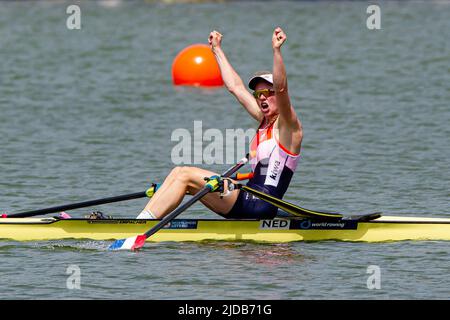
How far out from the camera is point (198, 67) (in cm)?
2809

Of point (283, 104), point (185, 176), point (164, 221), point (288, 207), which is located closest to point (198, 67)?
point (185, 176)

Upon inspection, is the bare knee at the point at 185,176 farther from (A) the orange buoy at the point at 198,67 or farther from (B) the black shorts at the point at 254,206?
(A) the orange buoy at the point at 198,67

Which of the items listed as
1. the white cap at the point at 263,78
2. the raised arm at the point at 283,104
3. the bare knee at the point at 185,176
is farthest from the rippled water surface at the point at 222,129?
the white cap at the point at 263,78

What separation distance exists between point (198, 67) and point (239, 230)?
1440 cm

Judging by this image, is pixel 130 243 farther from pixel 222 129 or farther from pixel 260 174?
pixel 222 129

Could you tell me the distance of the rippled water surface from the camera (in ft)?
41.8

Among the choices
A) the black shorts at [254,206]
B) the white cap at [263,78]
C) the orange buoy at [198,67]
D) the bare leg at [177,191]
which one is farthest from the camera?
the orange buoy at [198,67]

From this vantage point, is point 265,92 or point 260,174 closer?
point 265,92

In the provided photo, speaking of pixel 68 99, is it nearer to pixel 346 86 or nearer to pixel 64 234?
pixel 346 86

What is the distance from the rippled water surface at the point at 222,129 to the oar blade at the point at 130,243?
107 mm

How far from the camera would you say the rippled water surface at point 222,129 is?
41.8ft

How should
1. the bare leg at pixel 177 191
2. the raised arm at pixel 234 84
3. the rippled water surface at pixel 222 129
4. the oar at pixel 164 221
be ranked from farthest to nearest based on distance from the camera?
the raised arm at pixel 234 84
the bare leg at pixel 177 191
the oar at pixel 164 221
the rippled water surface at pixel 222 129

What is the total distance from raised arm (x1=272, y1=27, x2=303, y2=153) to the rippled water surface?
1219 mm

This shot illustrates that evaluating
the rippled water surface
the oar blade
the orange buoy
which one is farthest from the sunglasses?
the orange buoy
